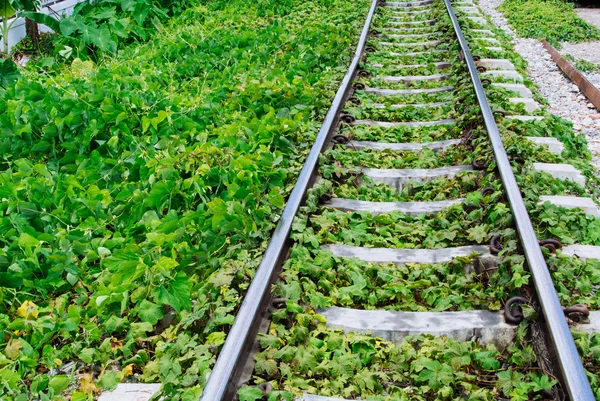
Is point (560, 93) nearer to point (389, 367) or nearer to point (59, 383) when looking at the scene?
point (389, 367)

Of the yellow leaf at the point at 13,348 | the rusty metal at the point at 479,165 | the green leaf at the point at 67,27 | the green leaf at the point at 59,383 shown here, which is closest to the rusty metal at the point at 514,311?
the rusty metal at the point at 479,165

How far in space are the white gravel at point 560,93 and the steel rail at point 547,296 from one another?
1571mm

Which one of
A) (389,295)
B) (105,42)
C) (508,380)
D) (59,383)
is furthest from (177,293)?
(105,42)

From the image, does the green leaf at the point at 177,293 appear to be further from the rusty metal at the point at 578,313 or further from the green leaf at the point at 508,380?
the rusty metal at the point at 578,313

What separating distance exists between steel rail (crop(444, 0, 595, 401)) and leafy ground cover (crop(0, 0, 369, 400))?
141cm

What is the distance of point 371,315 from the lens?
8.89 feet

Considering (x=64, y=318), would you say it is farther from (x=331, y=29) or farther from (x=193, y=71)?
(x=331, y=29)

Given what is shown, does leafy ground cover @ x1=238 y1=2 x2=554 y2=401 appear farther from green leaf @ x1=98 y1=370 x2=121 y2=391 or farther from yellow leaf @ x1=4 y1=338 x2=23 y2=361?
yellow leaf @ x1=4 y1=338 x2=23 y2=361

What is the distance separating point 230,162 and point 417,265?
1.62 m

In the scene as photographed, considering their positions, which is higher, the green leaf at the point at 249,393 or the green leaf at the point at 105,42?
the green leaf at the point at 105,42

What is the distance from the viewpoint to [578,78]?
708 cm

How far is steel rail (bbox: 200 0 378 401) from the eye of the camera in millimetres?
2137

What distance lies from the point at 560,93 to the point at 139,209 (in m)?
5.49

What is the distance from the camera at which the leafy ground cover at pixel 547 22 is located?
32.5 feet
